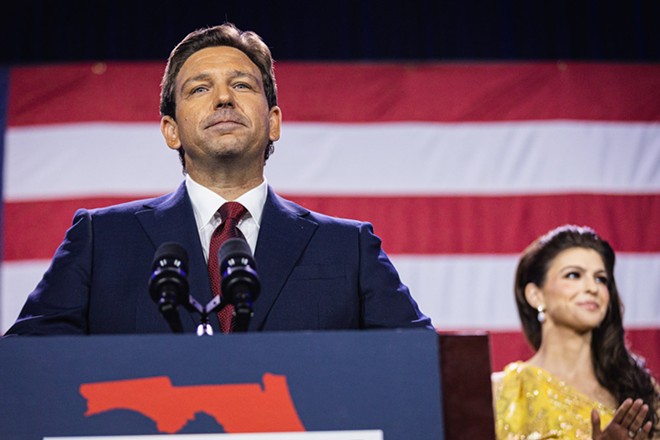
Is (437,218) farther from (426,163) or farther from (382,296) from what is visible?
(382,296)

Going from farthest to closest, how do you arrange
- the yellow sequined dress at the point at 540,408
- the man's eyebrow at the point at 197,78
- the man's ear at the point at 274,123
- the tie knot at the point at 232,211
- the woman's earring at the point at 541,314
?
the woman's earring at the point at 541,314
the yellow sequined dress at the point at 540,408
the man's ear at the point at 274,123
the man's eyebrow at the point at 197,78
the tie knot at the point at 232,211

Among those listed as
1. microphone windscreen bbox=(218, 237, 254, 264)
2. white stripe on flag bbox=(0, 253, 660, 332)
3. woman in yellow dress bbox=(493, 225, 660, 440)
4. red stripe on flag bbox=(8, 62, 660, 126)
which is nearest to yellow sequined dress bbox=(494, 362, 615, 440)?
woman in yellow dress bbox=(493, 225, 660, 440)

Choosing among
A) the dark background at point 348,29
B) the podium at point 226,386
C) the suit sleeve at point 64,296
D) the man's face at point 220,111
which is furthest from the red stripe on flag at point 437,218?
the podium at point 226,386

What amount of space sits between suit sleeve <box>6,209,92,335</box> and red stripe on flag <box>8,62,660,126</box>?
203 cm

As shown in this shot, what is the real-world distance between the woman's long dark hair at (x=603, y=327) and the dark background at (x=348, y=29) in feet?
2.97

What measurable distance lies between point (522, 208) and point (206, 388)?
2.67m

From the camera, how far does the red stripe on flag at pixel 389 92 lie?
3572 mm

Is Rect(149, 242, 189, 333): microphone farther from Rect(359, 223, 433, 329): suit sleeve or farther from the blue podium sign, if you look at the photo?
Rect(359, 223, 433, 329): suit sleeve

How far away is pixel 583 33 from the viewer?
12.3ft

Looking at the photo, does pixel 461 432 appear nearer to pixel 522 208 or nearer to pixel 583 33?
pixel 522 208

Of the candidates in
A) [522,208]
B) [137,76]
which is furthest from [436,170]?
[137,76]

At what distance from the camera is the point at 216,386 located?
103 centimetres

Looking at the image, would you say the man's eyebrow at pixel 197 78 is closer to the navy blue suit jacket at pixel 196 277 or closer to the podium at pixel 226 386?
the navy blue suit jacket at pixel 196 277

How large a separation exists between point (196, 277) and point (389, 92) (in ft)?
7.20
